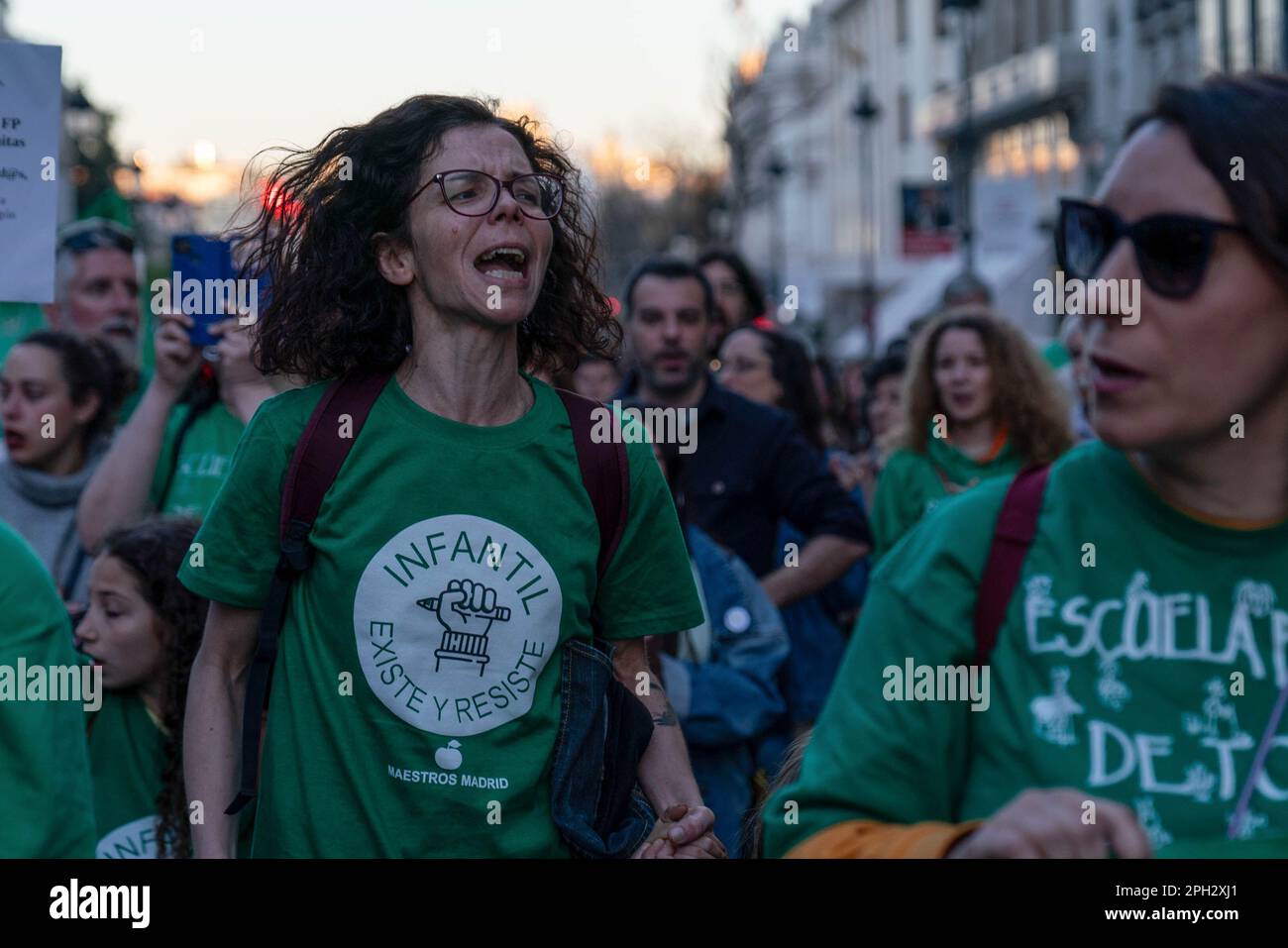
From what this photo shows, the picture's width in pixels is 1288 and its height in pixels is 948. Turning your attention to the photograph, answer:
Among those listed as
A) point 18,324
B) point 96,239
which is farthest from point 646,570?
point 96,239

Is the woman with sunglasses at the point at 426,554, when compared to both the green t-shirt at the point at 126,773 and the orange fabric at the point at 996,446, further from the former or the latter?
the orange fabric at the point at 996,446

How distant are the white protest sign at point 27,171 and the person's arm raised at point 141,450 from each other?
181cm

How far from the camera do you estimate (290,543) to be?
9.84ft

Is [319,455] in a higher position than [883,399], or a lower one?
lower

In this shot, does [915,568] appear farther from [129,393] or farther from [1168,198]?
[129,393]

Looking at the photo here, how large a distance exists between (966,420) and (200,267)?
12.1 feet

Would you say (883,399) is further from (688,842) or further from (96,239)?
(688,842)

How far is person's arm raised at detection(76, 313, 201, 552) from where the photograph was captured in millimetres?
5336

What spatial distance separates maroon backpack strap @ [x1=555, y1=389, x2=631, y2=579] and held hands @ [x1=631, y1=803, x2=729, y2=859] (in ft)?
1.54

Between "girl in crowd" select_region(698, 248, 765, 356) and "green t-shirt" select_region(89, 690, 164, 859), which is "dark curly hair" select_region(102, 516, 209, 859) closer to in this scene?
"green t-shirt" select_region(89, 690, 164, 859)

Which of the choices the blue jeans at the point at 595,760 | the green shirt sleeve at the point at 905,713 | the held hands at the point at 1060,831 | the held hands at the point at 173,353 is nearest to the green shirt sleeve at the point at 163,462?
the held hands at the point at 173,353

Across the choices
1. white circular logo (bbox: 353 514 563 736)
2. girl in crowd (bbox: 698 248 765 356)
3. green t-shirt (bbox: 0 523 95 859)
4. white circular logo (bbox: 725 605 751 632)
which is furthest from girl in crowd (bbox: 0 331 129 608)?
girl in crowd (bbox: 698 248 765 356)
